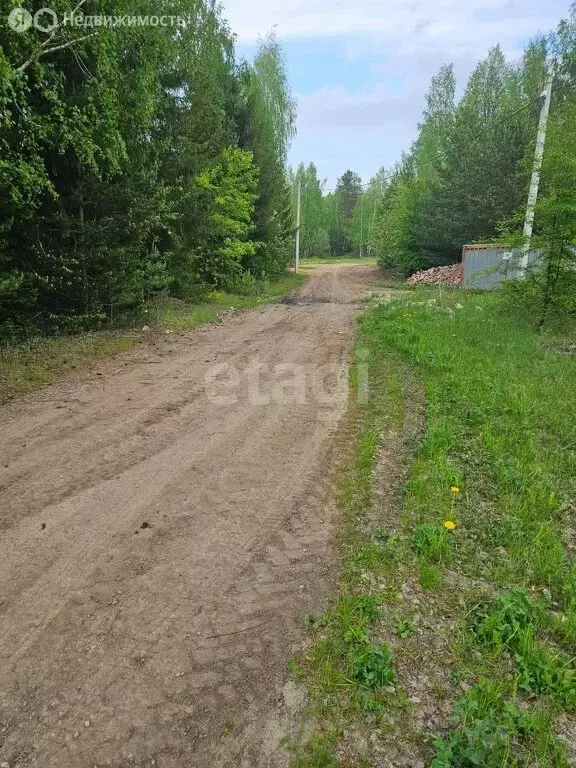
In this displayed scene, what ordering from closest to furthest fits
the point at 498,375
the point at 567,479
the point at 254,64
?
the point at 567,479
the point at 498,375
the point at 254,64

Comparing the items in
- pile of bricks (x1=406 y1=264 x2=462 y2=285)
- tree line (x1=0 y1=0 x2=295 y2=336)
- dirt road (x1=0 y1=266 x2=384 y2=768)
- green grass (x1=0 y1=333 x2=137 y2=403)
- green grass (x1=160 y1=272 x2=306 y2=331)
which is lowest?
dirt road (x1=0 y1=266 x2=384 y2=768)

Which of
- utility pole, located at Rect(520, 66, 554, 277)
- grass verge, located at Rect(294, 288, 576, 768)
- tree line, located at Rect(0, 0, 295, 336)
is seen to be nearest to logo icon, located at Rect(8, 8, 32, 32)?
tree line, located at Rect(0, 0, 295, 336)

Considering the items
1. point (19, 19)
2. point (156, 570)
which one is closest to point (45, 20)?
point (19, 19)

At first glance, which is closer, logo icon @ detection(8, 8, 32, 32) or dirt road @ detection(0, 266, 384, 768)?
dirt road @ detection(0, 266, 384, 768)

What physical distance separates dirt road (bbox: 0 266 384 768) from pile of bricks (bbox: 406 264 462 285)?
57.6 feet

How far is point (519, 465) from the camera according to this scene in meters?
4.21

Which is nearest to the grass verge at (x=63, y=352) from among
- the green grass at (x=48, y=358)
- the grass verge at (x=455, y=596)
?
the green grass at (x=48, y=358)

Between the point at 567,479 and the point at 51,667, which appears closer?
the point at 51,667

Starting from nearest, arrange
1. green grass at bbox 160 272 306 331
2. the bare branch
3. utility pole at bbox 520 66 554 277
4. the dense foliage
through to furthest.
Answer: the bare branch < utility pole at bbox 520 66 554 277 < green grass at bbox 160 272 306 331 < the dense foliage

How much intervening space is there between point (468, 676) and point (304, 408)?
12.8 feet

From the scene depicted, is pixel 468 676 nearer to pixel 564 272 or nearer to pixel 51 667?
pixel 51 667

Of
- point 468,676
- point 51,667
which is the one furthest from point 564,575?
point 51,667

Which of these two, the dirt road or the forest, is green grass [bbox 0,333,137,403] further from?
the forest

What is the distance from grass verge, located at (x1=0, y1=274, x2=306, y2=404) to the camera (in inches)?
259
